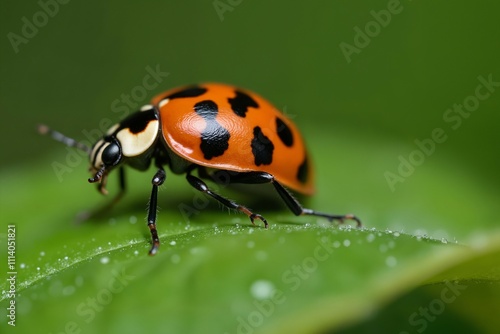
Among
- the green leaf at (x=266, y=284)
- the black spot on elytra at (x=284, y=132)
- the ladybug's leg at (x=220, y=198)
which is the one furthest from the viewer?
the black spot on elytra at (x=284, y=132)

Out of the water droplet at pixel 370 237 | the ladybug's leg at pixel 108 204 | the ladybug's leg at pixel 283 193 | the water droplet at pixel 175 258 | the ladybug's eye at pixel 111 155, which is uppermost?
the water droplet at pixel 370 237

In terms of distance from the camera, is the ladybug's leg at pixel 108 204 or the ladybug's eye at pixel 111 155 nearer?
the ladybug's eye at pixel 111 155

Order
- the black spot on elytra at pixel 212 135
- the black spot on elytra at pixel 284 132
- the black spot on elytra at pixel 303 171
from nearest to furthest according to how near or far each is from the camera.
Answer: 1. the black spot on elytra at pixel 212 135
2. the black spot on elytra at pixel 284 132
3. the black spot on elytra at pixel 303 171

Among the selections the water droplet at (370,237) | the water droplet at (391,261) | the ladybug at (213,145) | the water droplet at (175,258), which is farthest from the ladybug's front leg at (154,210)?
the water droplet at (391,261)

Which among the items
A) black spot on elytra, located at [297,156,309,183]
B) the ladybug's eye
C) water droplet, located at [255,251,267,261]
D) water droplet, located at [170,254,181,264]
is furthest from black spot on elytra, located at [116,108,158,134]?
water droplet, located at [255,251,267,261]

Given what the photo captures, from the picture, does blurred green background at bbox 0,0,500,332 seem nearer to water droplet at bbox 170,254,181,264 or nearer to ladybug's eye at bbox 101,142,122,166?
ladybug's eye at bbox 101,142,122,166

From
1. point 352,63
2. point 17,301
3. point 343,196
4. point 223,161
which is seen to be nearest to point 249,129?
point 223,161

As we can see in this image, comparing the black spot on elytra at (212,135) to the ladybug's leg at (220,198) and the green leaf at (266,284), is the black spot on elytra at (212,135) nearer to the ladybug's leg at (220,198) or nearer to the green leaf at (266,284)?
the ladybug's leg at (220,198)

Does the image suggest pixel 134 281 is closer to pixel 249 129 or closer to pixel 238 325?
pixel 238 325
